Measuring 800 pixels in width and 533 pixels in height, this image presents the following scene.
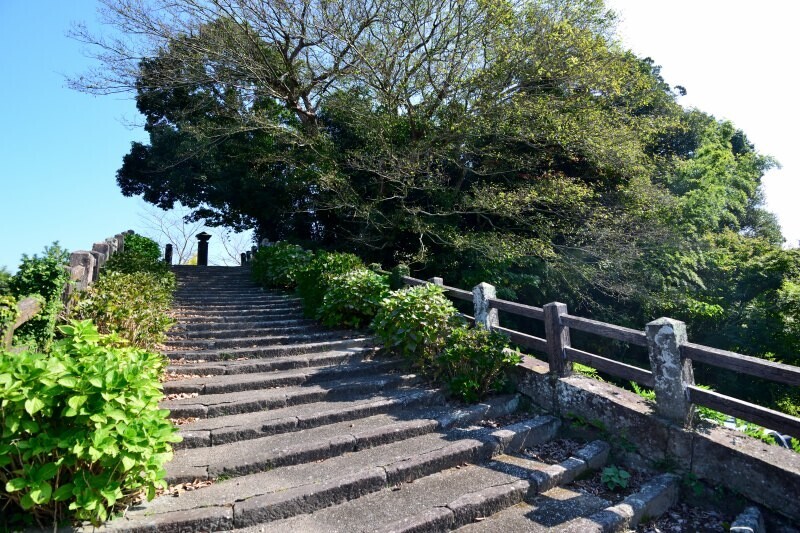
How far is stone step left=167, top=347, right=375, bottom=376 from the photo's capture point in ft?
20.8

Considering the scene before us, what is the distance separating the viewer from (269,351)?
7137mm

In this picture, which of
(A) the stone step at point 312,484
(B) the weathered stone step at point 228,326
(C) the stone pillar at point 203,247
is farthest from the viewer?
(C) the stone pillar at point 203,247

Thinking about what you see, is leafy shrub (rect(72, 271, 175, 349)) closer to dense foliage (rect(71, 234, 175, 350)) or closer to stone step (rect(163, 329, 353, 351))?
dense foliage (rect(71, 234, 175, 350))

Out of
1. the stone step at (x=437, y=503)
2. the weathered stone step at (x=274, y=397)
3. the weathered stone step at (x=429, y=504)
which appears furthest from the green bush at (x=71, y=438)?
the weathered stone step at (x=274, y=397)

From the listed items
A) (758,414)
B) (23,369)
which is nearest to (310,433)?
(23,369)

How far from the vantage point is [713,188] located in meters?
16.5

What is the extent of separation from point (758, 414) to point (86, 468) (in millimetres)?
5494

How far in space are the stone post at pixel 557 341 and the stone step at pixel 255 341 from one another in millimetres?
3709

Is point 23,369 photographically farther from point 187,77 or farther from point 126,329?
point 187,77

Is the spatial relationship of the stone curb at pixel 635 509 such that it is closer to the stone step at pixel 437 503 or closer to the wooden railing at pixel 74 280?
the stone step at pixel 437 503

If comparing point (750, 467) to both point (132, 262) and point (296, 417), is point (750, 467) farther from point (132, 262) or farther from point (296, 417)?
point (132, 262)

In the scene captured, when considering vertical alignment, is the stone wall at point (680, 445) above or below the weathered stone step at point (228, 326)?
below

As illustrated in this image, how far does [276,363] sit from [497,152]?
8.91m

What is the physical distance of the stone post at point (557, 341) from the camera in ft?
19.0
